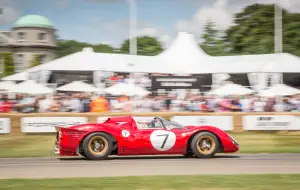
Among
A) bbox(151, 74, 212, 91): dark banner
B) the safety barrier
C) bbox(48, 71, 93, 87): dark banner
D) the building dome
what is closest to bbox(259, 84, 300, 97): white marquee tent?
bbox(151, 74, 212, 91): dark banner

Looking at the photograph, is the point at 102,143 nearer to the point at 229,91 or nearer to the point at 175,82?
the point at 229,91

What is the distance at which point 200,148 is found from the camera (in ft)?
41.8

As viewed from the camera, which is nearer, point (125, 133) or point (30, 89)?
point (125, 133)

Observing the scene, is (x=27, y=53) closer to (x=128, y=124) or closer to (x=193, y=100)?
(x=193, y=100)


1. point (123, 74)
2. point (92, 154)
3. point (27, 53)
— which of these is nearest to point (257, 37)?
point (27, 53)

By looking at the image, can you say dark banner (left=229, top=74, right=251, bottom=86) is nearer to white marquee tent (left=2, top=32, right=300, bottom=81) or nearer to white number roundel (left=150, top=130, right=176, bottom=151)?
white marquee tent (left=2, top=32, right=300, bottom=81)

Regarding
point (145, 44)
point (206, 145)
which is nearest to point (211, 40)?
point (145, 44)

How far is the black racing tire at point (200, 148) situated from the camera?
498 inches

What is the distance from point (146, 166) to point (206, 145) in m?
2.18

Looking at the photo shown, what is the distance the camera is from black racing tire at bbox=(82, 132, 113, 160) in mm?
12250

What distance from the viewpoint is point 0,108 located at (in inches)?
922

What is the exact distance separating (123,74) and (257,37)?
48589 mm

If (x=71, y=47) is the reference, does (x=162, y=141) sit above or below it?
below

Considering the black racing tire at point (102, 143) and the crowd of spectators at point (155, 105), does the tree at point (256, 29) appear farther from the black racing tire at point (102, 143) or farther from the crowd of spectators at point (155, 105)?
the black racing tire at point (102, 143)
